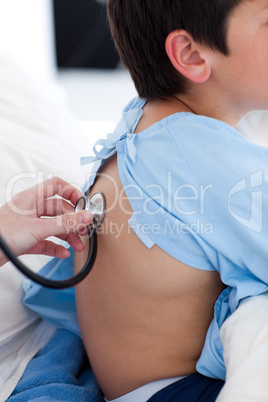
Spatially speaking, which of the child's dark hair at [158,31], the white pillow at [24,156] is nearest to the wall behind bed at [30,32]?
the white pillow at [24,156]

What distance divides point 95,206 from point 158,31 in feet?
1.00

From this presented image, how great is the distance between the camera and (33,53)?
3100 millimetres

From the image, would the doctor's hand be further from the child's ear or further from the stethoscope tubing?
the child's ear

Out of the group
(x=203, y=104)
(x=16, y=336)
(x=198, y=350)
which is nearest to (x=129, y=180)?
(x=203, y=104)

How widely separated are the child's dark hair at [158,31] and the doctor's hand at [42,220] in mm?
239

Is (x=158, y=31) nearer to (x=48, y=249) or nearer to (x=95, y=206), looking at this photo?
(x=95, y=206)

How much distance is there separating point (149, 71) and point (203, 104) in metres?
0.11

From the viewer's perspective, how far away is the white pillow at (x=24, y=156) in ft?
3.21

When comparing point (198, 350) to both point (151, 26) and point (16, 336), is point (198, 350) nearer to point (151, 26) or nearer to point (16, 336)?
point (16, 336)

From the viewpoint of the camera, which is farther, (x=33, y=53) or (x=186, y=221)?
(x=33, y=53)

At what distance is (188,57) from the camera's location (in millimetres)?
834

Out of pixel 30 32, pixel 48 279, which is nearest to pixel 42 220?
pixel 48 279

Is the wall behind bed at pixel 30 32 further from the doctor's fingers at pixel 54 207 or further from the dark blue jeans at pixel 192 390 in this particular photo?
the dark blue jeans at pixel 192 390

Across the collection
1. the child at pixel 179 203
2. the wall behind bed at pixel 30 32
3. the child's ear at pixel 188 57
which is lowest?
the child at pixel 179 203
